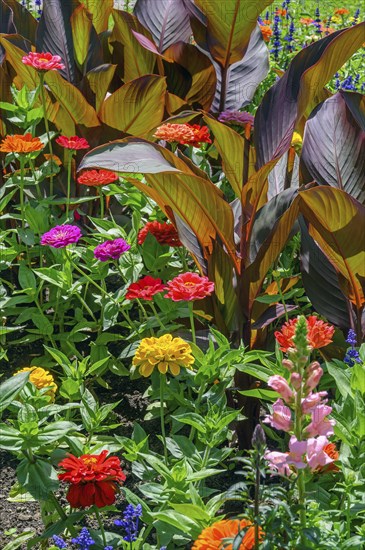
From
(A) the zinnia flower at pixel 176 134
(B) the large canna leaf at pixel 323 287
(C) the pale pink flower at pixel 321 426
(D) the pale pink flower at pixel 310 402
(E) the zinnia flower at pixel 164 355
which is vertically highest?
(A) the zinnia flower at pixel 176 134

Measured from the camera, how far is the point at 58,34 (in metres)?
3.95

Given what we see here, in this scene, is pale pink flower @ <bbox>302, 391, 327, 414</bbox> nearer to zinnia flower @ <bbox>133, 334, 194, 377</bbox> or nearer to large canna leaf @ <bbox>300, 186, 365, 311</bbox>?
zinnia flower @ <bbox>133, 334, 194, 377</bbox>

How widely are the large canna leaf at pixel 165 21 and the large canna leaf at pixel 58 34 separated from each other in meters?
0.42

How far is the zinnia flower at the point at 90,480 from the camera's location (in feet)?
6.39

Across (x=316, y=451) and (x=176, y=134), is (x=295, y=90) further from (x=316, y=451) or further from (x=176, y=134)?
(x=316, y=451)

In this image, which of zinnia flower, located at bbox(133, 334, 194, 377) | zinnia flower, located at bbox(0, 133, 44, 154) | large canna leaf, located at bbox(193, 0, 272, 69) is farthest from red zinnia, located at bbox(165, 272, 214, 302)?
large canna leaf, located at bbox(193, 0, 272, 69)

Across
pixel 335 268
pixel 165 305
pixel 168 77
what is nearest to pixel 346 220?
pixel 335 268

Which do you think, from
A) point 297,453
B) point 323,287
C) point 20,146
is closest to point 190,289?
point 323,287

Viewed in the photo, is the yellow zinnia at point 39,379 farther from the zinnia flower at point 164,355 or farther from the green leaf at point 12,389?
the zinnia flower at point 164,355

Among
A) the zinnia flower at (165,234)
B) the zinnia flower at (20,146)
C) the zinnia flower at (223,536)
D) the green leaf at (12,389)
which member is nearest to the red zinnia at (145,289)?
the zinnia flower at (165,234)

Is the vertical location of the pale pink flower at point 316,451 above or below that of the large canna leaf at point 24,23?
below

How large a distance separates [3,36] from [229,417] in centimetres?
227

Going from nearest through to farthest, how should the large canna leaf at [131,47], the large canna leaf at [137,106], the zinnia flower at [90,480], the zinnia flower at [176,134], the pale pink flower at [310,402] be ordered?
the pale pink flower at [310,402]
the zinnia flower at [90,480]
the zinnia flower at [176,134]
the large canna leaf at [137,106]
the large canna leaf at [131,47]

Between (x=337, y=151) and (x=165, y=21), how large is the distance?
66.2 inches
